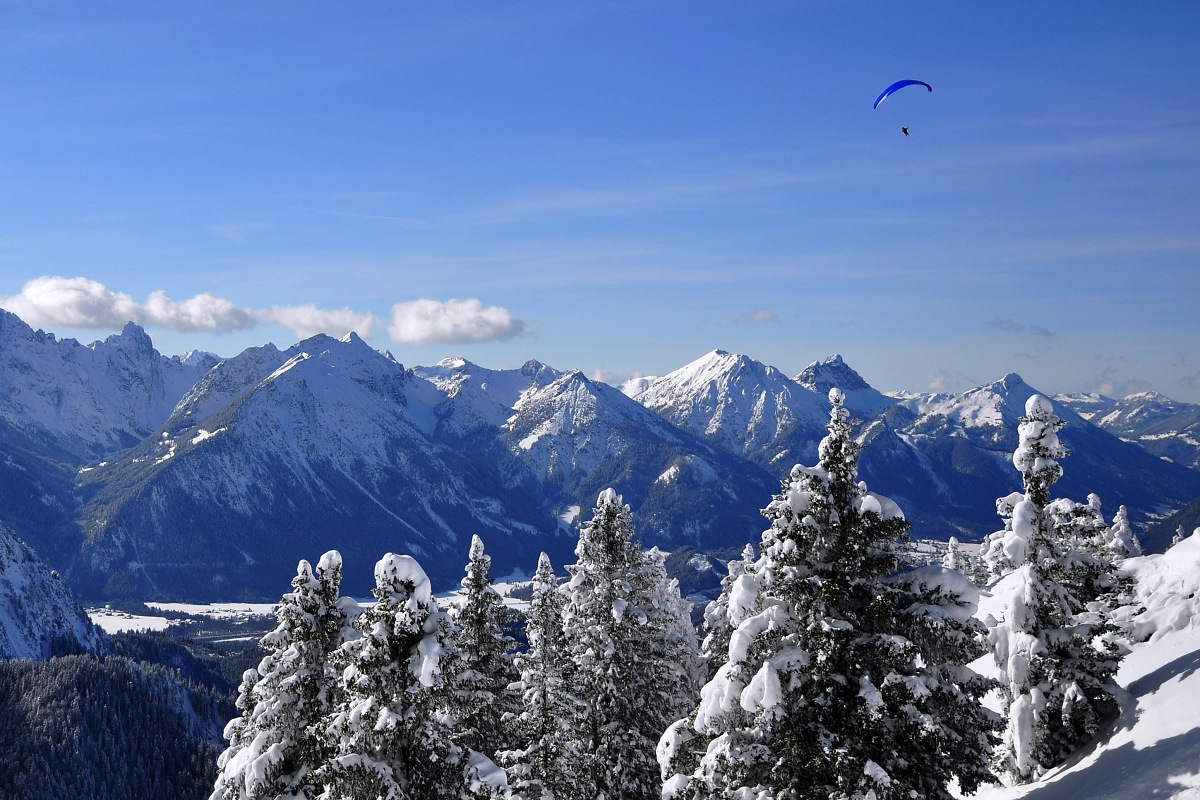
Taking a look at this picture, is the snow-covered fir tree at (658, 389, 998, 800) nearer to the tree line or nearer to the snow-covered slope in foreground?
the tree line

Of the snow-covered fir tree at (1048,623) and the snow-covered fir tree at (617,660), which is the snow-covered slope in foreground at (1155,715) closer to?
the snow-covered fir tree at (1048,623)

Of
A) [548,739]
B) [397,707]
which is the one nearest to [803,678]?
[397,707]

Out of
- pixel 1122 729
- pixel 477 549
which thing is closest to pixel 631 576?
pixel 477 549

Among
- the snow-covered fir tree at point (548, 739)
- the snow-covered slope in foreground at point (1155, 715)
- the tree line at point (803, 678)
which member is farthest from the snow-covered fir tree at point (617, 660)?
the snow-covered slope in foreground at point (1155, 715)

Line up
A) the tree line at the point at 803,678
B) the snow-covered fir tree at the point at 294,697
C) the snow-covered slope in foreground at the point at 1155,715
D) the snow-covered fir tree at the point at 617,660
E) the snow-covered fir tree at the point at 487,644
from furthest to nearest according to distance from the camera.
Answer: the snow-covered fir tree at the point at 487,644
the snow-covered fir tree at the point at 617,660
the snow-covered fir tree at the point at 294,697
the snow-covered slope in foreground at the point at 1155,715
the tree line at the point at 803,678

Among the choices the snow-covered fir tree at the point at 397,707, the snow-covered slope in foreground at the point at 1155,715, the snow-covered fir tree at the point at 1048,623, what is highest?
the snow-covered fir tree at the point at 397,707

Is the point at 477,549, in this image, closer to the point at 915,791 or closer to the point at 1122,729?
the point at 915,791

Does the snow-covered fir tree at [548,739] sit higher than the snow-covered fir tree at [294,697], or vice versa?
the snow-covered fir tree at [294,697]
